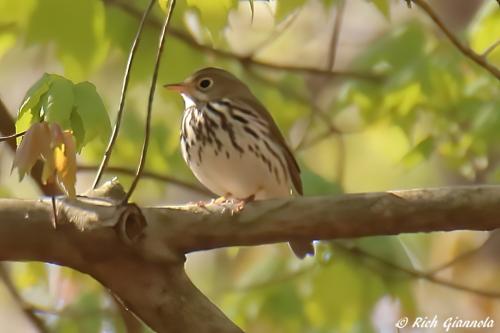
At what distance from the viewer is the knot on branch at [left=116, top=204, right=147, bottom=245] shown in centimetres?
215

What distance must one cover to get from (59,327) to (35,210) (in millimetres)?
1776

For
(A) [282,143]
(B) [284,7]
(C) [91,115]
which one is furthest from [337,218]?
(A) [282,143]

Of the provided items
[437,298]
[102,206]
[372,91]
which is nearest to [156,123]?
[372,91]

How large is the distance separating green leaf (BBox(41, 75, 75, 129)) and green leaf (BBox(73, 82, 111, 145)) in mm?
21

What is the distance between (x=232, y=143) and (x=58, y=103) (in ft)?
3.41

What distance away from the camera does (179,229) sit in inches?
87.1

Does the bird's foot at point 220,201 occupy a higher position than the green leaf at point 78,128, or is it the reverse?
the green leaf at point 78,128

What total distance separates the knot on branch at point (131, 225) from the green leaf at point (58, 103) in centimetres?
24

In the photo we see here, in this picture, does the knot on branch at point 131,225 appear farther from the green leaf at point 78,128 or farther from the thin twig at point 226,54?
the thin twig at point 226,54

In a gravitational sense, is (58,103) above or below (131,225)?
above

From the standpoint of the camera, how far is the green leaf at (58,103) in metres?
2.23

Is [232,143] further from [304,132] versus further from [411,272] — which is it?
[304,132]

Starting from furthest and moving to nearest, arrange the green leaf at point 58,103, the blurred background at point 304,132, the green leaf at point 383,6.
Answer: the blurred background at point 304,132, the green leaf at point 383,6, the green leaf at point 58,103

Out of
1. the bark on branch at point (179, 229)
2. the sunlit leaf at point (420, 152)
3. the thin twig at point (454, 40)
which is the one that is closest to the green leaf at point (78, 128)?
the bark on branch at point (179, 229)
